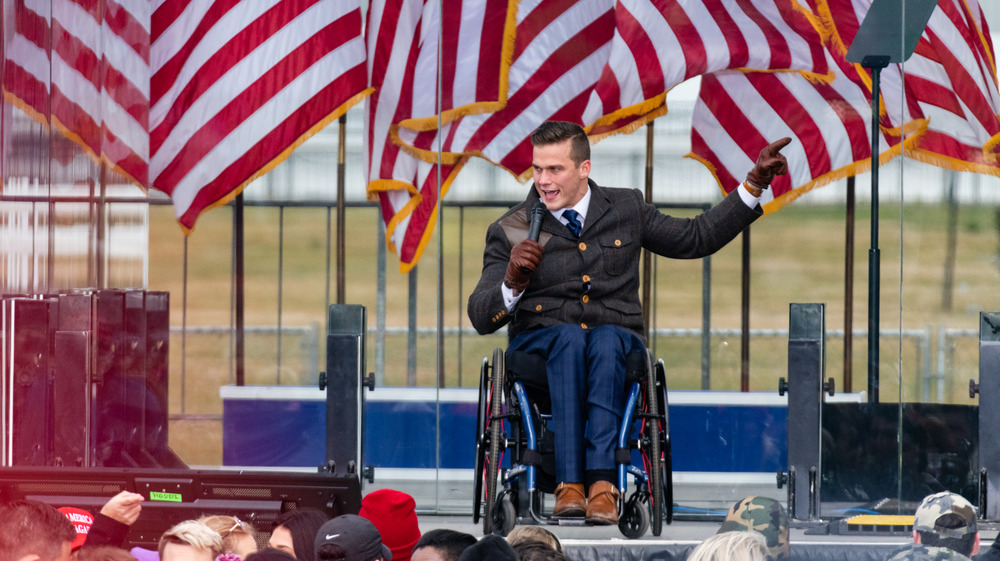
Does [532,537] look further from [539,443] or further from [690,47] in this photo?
[690,47]

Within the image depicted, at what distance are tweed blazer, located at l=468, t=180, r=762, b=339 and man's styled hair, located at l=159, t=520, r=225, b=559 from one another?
4.86 feet

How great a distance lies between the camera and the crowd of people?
2674mm

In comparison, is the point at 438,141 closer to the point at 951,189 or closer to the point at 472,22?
the point at 472,22

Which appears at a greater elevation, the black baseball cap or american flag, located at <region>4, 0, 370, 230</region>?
american flag, located at <region>4, 0, 370, 230</region>

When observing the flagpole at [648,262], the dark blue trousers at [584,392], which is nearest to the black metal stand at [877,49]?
the flagpole at [648,262]

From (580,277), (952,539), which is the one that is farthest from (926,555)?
(580,277)

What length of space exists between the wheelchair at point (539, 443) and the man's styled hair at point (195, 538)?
113 cm

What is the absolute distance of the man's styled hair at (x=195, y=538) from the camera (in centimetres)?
288

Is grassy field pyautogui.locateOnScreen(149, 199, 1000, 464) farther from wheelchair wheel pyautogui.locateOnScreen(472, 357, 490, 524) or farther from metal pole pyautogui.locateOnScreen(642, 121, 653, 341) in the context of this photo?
wheelchair wheel pyautogui.locateOnScreen(472, 357, 490, 524)

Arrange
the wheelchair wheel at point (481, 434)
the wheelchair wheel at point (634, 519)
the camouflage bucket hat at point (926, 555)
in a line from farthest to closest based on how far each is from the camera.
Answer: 1. the wheelchair wheel at point (481, 434)
2. the wheelchair wheel at point (634, 519)
3. the camouflage bucket hat at point (926, 555)

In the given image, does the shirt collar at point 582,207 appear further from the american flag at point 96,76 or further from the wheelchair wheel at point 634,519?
the american flag at point 96,76

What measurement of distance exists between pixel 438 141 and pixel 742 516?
308 centimetres

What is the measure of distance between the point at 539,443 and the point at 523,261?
62 cm

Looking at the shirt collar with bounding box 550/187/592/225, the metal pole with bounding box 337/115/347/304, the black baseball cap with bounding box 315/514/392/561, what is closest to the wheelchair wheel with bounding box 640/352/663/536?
the shirt collar with bounding box 550/187/592/225
